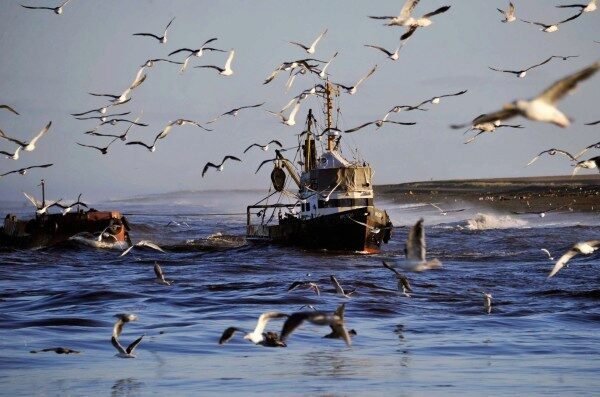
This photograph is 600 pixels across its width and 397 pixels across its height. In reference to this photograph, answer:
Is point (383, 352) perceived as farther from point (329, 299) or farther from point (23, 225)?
point (23, 225)

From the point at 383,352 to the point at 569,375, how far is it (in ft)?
13.1

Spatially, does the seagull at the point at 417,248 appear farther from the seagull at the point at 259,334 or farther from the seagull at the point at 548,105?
the seagull at the point at 548,105

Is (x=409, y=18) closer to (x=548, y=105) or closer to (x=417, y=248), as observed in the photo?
(x=417, y=248)

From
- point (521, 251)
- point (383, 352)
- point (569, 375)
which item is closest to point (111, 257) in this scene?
point (521, 251)

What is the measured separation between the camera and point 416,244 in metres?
15.5

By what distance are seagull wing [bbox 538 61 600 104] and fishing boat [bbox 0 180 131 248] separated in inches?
1996

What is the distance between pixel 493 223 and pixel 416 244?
259 ft

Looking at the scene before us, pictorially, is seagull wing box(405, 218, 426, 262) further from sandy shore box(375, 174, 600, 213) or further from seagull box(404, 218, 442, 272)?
sandy shore box(375, 174, 600, 213)

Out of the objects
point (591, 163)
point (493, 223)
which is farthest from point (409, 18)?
point (493, 223)

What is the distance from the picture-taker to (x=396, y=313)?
28156mm

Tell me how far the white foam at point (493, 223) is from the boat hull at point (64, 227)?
34574mm

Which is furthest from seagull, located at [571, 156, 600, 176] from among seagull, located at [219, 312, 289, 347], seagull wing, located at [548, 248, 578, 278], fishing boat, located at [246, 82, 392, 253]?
fishing boat, located at [246, 82, 392, 253]

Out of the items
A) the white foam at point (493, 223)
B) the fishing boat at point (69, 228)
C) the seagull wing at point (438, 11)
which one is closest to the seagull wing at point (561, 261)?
the seagull wing at point (438, 11)

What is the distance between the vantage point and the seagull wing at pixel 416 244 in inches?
606
